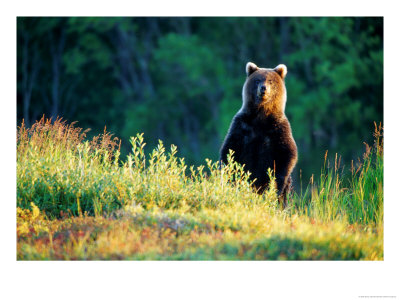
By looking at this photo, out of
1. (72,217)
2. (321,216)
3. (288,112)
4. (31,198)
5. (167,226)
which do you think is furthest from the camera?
(288,112)

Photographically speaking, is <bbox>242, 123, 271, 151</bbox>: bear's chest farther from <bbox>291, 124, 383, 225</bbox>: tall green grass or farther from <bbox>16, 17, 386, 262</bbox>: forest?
<bbox>291, 124, 383, 225</bbox>: tall green grass

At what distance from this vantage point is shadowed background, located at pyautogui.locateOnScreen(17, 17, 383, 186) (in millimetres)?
17391

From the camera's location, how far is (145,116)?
2119cm

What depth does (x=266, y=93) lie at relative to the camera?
593cm

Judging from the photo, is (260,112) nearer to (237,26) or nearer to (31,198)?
(31,198)

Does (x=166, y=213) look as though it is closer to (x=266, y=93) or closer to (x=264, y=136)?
(x=264, y=136)

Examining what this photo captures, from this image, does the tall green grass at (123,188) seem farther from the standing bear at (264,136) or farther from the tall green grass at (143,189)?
the standing bear at (264,136)

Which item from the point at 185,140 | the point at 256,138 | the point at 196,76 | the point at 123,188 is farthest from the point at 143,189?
the point at 185,140

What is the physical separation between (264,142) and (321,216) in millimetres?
1131

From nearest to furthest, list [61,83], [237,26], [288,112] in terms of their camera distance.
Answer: [288,112] < [237,26] < [61,83]

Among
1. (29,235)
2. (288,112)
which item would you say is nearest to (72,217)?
(29,235)

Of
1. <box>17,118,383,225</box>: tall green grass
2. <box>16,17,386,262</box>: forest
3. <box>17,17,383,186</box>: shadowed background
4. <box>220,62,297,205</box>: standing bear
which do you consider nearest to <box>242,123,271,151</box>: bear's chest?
<box>220,62,297,205</box>: standing bear

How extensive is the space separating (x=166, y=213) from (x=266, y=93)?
87.2 inches

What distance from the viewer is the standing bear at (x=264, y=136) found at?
19.3 feet
